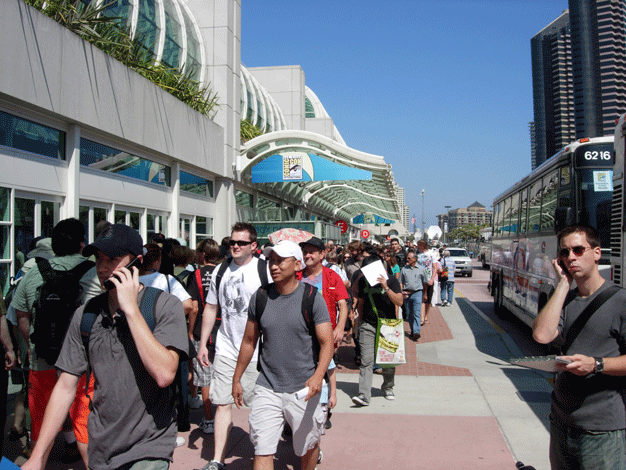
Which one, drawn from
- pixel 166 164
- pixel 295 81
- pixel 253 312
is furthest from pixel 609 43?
pixel 253 312

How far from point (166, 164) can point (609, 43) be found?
360 ft

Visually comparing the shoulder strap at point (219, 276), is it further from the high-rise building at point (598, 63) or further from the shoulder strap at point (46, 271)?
the high-rise building at point (598, 63)

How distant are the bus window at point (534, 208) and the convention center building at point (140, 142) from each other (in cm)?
701

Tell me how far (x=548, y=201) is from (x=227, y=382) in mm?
7075

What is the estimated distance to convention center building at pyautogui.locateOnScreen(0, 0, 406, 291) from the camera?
8.08 m

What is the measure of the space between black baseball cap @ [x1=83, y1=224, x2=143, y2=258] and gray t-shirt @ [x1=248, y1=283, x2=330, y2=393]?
1.39 metres

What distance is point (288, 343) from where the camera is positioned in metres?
3.76

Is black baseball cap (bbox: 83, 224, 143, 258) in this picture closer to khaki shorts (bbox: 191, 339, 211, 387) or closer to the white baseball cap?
the white baseball cap

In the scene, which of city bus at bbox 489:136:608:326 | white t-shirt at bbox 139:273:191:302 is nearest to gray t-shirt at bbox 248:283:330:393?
white t-shirt at bbox 139:273:191:302

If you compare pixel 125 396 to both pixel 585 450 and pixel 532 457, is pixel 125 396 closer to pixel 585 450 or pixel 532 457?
pixel 585 450

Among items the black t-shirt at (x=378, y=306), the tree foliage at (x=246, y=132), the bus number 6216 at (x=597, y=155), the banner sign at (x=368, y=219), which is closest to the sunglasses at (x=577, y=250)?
the black t-shirt at (x=378, y=306)

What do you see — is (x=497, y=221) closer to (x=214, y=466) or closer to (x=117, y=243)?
(x=214, y=466)

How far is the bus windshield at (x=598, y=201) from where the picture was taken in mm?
7977

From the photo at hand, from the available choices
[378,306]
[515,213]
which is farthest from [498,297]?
[378,306]
